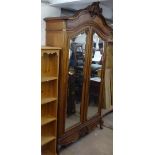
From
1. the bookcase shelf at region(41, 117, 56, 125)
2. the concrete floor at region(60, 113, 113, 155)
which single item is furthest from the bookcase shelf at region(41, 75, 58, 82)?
the concrete floor at region(60, 113, 113, 155)

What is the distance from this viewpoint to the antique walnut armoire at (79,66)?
9.08 feet

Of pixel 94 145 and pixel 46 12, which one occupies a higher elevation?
pixel 46 12

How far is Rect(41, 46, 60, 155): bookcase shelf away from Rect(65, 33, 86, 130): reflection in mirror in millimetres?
236

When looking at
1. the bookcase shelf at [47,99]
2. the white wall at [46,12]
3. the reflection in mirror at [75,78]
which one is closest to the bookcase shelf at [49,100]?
the bookcase shelf at [47,99]

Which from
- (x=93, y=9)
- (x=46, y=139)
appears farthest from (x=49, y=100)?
(x=93, y=9)

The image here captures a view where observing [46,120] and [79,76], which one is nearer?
[46,120]

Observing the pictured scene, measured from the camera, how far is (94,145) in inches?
127

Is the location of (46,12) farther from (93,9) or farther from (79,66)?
(79,66)

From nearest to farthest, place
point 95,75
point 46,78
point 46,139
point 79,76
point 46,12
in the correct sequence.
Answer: point 46,78, point 46,139, point 46,12, point 79,76, point 95,75

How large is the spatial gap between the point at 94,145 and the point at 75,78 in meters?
1.08

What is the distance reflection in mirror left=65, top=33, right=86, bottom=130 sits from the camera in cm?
291
